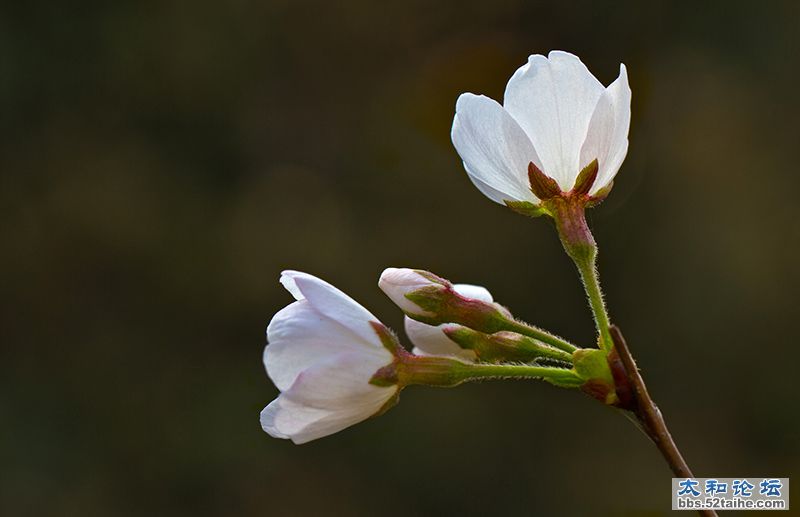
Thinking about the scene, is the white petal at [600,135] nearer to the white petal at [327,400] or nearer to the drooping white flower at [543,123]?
the drooping white flower at [543,123]

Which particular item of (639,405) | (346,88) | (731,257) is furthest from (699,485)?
(346,88)

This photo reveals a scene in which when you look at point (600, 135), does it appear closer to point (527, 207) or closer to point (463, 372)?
point (527, 207)

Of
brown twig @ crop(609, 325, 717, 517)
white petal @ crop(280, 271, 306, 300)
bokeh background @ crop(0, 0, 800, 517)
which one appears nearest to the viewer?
brown twig @ crop(609, 325, 717, 517)

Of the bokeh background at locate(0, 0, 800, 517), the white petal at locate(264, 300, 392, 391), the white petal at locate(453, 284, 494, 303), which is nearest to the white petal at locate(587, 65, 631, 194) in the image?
the white petal at locate(453, 284, 494, 303)

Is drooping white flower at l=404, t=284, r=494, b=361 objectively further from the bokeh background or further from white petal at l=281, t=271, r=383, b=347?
the bokeh background

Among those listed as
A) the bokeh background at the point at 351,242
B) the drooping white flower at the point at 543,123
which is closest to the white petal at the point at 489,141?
the drooping white flower at the point at 543,123

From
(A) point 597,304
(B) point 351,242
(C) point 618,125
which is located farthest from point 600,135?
(B) point 351,242

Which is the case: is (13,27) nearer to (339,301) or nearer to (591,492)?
(591,492)
